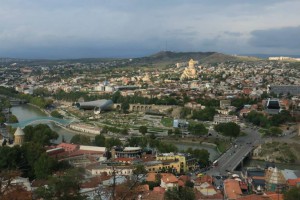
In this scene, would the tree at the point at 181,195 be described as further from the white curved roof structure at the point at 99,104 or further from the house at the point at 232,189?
the white curved roof structure at the point at 99,104

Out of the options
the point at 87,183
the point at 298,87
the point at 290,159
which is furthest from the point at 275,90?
the point at 87,183

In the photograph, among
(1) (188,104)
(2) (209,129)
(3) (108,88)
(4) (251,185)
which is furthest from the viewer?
(3) (108,88)

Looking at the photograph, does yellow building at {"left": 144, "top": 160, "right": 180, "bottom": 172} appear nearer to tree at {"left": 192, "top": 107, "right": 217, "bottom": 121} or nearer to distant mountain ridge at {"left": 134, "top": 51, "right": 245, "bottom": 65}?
tree at {"left": 192, "top": 107, "right": 217, "bottom": 121}

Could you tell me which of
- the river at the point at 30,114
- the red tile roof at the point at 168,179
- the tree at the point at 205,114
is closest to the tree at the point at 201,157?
the red tile roof at the point at 168,179

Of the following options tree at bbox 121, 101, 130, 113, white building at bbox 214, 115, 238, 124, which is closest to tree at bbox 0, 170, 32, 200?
white building at bbox 214, 115, 238, 124

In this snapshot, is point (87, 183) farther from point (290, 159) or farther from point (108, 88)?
point (108, 88)

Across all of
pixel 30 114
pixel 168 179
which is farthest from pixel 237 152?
pixel 30 114
